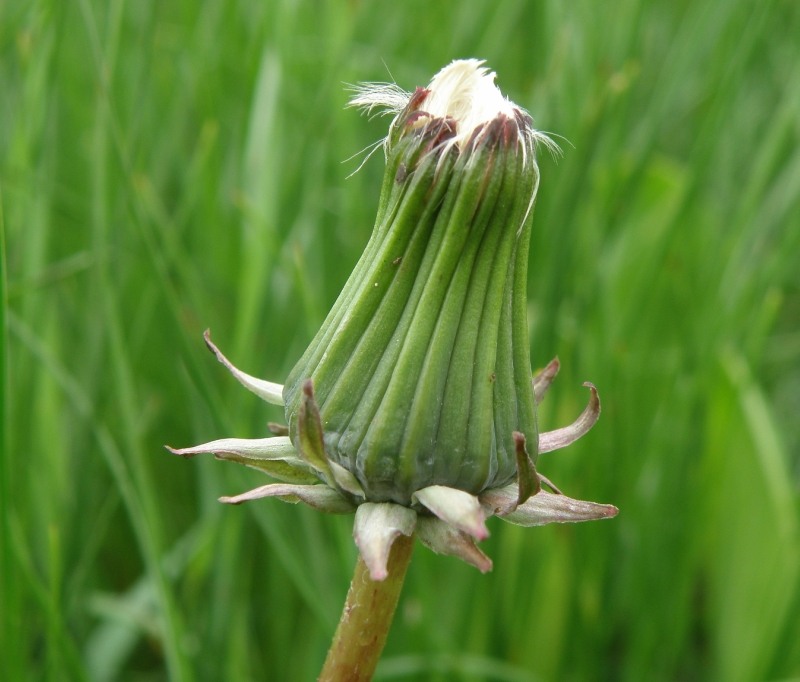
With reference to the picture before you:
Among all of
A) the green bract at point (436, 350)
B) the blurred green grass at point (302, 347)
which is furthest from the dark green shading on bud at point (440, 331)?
the blurred green grass at point (302, 347)

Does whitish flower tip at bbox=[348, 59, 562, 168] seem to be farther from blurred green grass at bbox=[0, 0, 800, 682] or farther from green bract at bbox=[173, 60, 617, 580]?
blurred green grass at bbox=[0, 0, 800, 682]

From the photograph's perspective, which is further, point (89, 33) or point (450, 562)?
point (450, 562)

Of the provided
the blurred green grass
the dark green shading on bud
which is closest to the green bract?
the dark green shading on bud

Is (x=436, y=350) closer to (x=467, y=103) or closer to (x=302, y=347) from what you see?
(x=467, y=103)

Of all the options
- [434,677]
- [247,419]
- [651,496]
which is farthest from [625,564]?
[247,419]

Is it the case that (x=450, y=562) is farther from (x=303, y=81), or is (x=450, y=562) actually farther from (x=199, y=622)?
(x=303, y=81)
